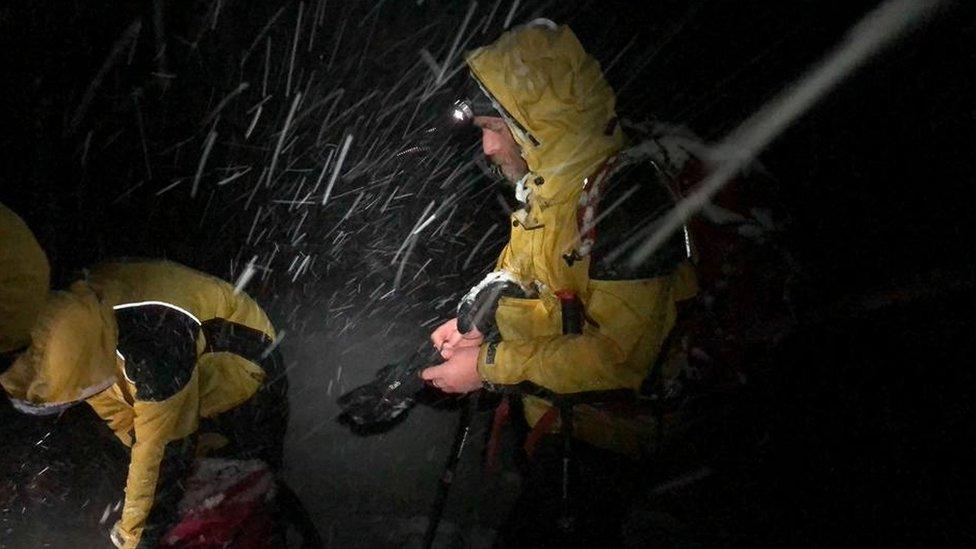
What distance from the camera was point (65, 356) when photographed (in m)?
2.04

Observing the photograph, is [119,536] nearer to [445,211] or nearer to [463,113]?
[463,113]

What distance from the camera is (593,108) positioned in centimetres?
214

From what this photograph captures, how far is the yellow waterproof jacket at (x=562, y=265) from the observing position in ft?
6.03

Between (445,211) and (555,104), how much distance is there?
6.30 m

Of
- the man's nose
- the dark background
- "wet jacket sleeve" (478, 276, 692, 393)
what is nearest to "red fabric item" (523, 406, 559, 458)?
"wet jacket sleeve" (478, 276, 692, 393)

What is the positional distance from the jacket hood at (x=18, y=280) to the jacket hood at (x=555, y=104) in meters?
1.69

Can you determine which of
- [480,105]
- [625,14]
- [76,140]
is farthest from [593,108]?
[76,140]

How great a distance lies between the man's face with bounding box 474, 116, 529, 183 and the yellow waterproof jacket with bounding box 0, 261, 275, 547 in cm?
155

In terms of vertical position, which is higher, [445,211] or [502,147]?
[502,147]

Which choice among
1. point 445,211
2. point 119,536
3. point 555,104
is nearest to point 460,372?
point 555,104

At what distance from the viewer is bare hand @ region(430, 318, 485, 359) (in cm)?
247

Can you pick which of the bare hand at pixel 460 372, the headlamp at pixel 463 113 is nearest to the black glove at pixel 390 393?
the bare hand at pixel 460 372

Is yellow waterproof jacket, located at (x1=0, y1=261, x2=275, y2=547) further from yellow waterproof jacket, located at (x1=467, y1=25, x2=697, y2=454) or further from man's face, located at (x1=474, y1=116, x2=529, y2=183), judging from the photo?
man's face, located at (x1=474, y1=116, x2=529, y2=183)

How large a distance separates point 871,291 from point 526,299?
176cm
